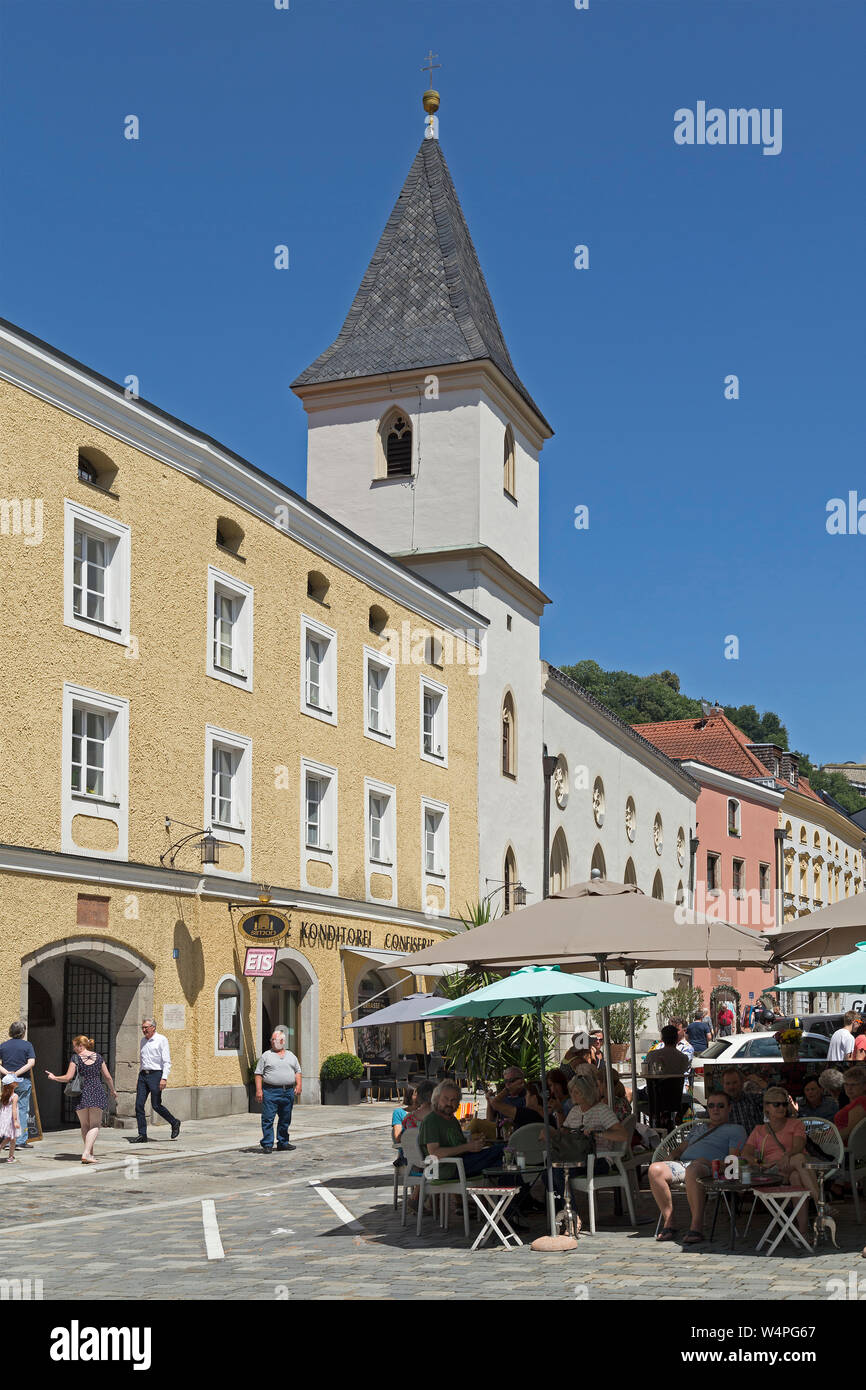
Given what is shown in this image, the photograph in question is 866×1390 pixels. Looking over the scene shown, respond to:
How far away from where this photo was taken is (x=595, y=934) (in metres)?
13.0

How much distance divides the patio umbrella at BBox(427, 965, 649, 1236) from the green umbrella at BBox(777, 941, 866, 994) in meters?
1.50

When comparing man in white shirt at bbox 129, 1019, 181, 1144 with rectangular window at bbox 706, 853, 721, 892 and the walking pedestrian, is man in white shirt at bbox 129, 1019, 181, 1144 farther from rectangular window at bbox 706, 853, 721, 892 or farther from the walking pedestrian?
rectangular window at bbox 706, 853, 721, 892

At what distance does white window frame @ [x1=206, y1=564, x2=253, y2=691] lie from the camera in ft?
90.0

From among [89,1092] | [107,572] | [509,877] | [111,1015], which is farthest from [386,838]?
[89,1092]

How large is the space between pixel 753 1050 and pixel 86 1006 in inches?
416

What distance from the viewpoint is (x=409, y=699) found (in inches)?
1395

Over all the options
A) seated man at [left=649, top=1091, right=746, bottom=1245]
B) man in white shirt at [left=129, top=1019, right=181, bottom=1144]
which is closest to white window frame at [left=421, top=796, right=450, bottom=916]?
man in white shirt at [left=129, top=1019, right=181, bottom=1144]

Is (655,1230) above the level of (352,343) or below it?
below

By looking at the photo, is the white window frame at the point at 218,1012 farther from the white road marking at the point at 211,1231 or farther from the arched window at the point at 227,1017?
the white road marking at the point at 211,1231

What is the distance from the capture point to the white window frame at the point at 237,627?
27422mm

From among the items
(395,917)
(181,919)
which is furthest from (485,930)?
(395,917)

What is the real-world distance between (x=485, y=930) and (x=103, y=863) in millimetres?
11122

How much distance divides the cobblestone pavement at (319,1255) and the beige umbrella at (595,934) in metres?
2.18
